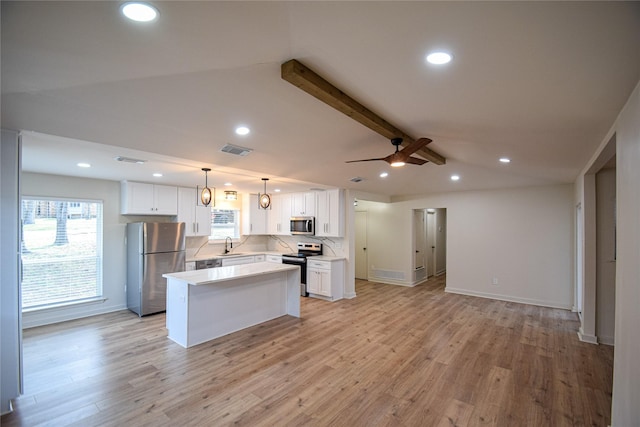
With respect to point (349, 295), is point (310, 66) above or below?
above

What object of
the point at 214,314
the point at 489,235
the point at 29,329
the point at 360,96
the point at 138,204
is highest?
the point at 360,96

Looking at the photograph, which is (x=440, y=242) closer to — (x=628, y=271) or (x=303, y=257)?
(x=303, y=257)

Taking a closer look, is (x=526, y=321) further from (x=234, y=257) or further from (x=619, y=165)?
(x=234, y=257)

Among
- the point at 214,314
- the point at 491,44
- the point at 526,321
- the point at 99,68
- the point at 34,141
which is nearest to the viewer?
the point at 491,44

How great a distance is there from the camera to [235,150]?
3518mm

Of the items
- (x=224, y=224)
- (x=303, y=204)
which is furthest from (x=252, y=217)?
(x=303, y=204)

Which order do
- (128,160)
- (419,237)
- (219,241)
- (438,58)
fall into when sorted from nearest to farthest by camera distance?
(438,58)
(128,160)
(219,241)
(419,237)

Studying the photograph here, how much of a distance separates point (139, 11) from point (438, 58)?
1538mm

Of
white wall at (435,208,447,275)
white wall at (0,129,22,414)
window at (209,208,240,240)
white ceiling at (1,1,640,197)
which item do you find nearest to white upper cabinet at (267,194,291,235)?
window at (209,208,240,240)

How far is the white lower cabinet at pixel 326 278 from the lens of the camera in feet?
20.1

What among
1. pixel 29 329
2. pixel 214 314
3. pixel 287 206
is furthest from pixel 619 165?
pixel 29 329

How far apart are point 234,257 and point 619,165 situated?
6.42 meters

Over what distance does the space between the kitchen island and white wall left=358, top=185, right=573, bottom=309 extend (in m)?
3.85

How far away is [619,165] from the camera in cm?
209
